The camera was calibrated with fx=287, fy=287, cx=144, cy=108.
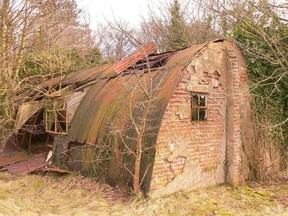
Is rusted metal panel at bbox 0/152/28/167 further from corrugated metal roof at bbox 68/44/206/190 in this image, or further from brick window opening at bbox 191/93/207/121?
brick window opening at bbox 191/93/207/121

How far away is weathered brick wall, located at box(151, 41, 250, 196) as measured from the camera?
6.76 metres

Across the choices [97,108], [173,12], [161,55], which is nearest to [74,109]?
[97,108]

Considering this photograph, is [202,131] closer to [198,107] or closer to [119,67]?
[198,107]

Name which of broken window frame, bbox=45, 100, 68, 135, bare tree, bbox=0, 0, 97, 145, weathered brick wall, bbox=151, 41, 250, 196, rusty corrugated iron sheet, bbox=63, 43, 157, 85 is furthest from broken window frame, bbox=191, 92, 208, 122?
bare tree, bbox=0, 0, 97, 145

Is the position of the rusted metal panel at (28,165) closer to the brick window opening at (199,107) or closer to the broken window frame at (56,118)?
the broken window frame at (56,118)

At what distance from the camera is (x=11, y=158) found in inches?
419

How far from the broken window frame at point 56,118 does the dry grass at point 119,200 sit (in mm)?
1963

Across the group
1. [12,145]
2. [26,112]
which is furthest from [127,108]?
[12,145]

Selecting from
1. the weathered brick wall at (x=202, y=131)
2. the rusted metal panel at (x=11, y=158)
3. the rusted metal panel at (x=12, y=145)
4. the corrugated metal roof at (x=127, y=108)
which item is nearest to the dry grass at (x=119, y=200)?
the weathered brick wall at (x=202, y=131)

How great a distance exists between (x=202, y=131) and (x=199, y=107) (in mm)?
634

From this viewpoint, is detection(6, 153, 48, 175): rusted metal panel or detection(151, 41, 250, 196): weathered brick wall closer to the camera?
detection(151, 41, 250, 196): weathered brick wall

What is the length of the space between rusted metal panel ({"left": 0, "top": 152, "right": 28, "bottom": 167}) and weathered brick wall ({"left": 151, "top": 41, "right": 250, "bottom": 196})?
20.2 feet

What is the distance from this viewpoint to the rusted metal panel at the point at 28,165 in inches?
357

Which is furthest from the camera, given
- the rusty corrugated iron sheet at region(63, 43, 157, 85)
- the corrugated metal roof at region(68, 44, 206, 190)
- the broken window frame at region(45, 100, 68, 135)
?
the broken window frame at region(45, 100, 68, 135)
